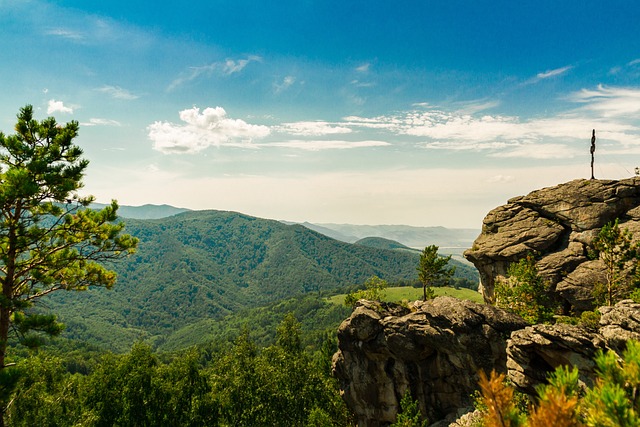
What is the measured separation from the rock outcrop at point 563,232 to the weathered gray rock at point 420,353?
8399mm

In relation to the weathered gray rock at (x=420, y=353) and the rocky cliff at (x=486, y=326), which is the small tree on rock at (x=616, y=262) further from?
the weathered gray rock at (x=420, y=353)

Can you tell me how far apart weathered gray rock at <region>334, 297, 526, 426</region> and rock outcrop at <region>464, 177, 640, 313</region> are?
8.40m

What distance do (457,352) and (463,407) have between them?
23.2ft

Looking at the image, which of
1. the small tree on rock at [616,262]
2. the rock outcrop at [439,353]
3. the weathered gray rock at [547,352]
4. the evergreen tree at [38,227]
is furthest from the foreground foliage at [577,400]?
the small tree on rock at [616,262]

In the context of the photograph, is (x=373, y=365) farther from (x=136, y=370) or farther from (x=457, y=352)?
(x=136, y=370)

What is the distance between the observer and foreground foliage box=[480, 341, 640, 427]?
228 inches

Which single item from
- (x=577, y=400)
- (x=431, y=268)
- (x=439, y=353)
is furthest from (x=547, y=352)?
(x=431, y=268)

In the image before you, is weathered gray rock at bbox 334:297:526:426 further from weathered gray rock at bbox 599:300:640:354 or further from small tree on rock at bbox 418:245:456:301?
weathered gray rock at bbox 599:300:640:354

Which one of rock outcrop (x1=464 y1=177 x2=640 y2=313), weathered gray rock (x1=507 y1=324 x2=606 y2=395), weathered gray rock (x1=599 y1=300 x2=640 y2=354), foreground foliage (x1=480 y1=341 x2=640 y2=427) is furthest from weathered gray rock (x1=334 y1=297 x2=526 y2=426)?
foreground foliage (x1=480 y1=341 x2=640 y2=427)

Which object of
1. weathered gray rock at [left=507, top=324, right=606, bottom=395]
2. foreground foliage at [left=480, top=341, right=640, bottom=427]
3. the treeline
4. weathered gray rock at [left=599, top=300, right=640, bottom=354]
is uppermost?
foreground foliage at [left=480, top=341, right=640, bottom=427]

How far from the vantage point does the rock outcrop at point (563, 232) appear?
3819 centimetres

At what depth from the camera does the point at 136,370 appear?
35.2 metres

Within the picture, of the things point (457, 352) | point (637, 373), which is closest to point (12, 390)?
point (637, 373)

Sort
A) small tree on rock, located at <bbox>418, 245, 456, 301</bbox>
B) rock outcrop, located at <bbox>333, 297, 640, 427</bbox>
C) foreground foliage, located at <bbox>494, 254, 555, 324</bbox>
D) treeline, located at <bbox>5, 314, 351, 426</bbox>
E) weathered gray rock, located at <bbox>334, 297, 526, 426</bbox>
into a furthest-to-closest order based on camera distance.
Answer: small tree on rock, located at <bbox>418, 245, 456, 301</bbox> → weathered gray rock, located at <bbox>334, 297, 526, 426</bbox> → foreground foliage, located at <bbox>494, 254, 555, 324</bbox> → treeline, located at <bbox>5, 314, 351, 426</bbox> → rock outcrop, located at <bbox>333, 297, 640, 427</bbox>
